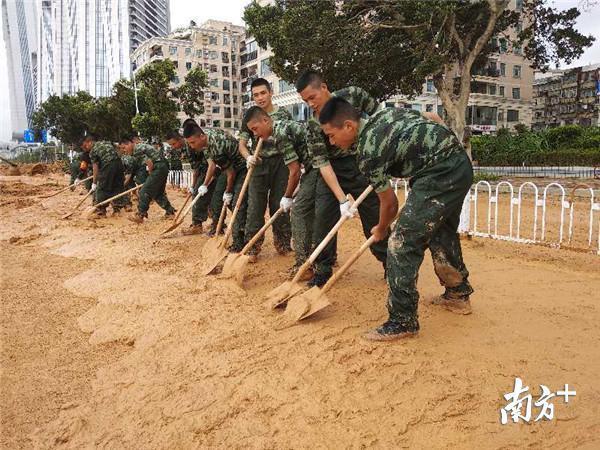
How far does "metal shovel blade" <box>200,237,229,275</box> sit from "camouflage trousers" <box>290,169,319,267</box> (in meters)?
0.90

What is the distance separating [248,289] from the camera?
4.05 m

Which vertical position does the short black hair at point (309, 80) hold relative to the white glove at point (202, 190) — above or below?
above

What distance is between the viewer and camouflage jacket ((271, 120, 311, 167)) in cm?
400

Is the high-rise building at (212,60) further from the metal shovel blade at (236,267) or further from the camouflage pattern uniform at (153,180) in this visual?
the metal shovel blade at (236,267)

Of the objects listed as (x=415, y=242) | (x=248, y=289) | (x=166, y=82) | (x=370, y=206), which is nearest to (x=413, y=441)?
(x=415, y=242)

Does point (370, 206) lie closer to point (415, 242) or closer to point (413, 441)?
point (415, 242)

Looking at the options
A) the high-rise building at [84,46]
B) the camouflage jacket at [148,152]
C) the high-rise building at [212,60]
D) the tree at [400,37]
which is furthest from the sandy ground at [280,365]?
the high-rise building at [84,46]

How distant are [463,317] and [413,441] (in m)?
1.35

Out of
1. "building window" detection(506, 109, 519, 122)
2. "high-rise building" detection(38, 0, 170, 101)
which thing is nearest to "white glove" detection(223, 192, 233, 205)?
"building window" detection(506, 109, 519, 122)

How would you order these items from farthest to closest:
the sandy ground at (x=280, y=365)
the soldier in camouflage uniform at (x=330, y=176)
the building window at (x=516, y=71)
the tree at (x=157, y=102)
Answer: the building window at (x=516, y=71) < the tree at (x=157, y=102) < the soldier in camouflage uniform at (x=330, y=176) < the sandy ground at (x=280, y=365)

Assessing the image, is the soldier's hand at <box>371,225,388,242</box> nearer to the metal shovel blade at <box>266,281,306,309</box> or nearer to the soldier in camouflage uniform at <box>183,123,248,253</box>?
the metal shovel blade at <box>266,281,306,309</box>

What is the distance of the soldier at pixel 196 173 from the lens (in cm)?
631

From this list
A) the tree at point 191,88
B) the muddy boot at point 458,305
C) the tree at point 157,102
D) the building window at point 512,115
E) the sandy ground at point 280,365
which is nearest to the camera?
the sandy ground at point 280,365

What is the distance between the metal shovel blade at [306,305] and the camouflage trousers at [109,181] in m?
6.54
